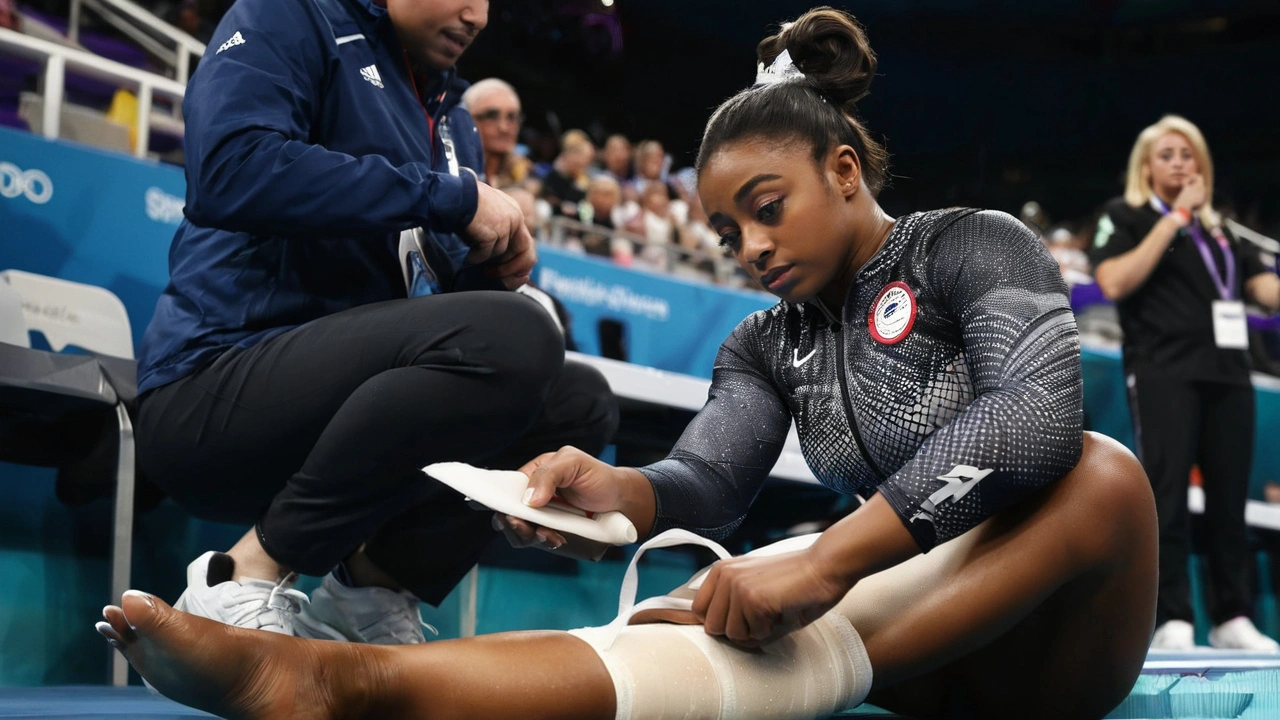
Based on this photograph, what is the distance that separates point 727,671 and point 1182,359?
7.58 feet

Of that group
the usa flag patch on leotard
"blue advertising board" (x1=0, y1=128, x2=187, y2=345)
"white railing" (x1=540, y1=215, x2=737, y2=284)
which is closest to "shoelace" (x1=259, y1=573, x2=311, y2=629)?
the usa flag patch on leotard

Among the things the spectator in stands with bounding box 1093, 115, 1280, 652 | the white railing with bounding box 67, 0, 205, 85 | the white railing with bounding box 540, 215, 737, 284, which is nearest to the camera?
the spectator in stands with bounding box 1093, 115, 1280, 652

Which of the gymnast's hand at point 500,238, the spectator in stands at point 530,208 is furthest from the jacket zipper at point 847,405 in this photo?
the spectator in stands at point 530,208

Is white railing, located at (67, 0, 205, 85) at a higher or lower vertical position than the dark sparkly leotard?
higher

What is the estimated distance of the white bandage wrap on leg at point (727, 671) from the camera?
847 mm

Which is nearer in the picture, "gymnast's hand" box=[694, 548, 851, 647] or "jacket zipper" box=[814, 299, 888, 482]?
"gymnast's hand" box=[694, 548, 851, 647]

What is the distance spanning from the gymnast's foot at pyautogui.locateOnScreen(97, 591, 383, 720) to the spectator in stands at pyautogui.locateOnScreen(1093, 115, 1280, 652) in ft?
7.71

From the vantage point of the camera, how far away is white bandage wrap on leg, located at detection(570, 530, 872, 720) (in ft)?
2.78

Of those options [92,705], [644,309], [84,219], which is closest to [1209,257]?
[644,309]

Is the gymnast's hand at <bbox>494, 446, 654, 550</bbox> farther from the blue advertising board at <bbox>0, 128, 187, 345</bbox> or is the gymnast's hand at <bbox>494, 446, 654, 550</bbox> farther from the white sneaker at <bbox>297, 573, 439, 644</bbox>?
the blue advertising board at <bbox>0, 128, 187, 345</bbox>

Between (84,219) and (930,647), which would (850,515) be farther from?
(84,219)

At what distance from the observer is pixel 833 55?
1.15 meters

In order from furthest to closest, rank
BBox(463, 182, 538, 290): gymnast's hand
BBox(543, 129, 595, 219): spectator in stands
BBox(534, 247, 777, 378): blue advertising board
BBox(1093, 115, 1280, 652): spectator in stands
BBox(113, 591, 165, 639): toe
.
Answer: BBox(543, 129, 595, 219): spectator in stands < BBox(534, 247, 777, 378): blue advertising board < BBox(1093, 115, 1280, 652): spectator in stands < BBox(463, 182, 538, 290): gymnast's hand < BBox(113, 591, 165, 639): toe

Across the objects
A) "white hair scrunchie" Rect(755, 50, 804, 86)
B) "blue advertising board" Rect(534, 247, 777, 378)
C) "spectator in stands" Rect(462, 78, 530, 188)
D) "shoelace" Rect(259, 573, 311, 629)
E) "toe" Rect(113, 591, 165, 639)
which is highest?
"white hair scrunchie" Rect(755, 50, 804, 86)
